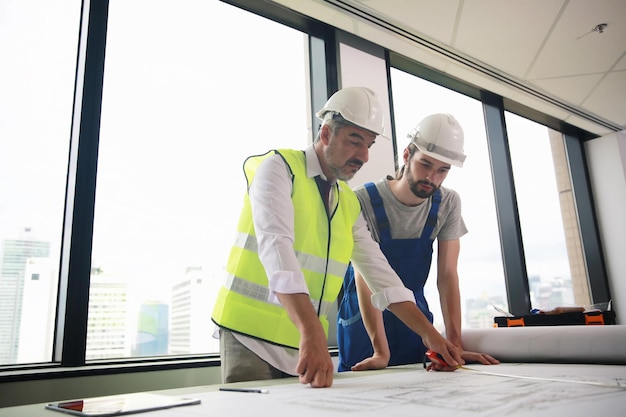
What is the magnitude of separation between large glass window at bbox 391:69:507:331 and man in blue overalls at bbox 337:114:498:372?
1170mm

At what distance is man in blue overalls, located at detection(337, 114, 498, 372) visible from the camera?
170 centimetres

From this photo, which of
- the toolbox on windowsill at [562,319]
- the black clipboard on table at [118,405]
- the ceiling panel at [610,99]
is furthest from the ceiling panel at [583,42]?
the black clipboard on table at [118,405]

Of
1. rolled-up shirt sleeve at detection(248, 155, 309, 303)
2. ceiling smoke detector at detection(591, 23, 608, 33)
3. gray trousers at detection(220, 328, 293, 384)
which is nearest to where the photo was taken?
rolled-up shirt sleeve at detection(248, 155, 309, 303)

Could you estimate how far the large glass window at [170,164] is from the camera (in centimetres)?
189

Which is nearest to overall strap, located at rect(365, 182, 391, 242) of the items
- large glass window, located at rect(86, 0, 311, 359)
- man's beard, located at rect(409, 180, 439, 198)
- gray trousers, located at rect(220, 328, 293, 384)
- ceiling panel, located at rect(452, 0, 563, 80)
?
man's beard, located at rect(409, 180, 439, 198)

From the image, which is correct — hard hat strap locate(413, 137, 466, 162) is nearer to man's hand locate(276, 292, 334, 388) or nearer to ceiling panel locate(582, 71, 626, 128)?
man's hand locate(276, 292, 334, 388)

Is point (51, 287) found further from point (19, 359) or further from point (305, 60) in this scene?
point (305, 60)

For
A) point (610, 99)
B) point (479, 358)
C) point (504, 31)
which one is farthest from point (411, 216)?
point (610, 99)

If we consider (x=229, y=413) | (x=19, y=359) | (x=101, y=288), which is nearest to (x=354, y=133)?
(x=229, y=413)

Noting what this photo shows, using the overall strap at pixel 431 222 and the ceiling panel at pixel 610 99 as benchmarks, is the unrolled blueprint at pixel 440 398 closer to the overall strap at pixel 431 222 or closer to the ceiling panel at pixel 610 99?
the overall strap at pixel 431 222

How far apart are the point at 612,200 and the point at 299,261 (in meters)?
4.65

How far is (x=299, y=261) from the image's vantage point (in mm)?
1292

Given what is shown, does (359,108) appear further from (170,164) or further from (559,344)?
(170,164)

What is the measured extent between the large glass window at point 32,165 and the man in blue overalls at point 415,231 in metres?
1.12
